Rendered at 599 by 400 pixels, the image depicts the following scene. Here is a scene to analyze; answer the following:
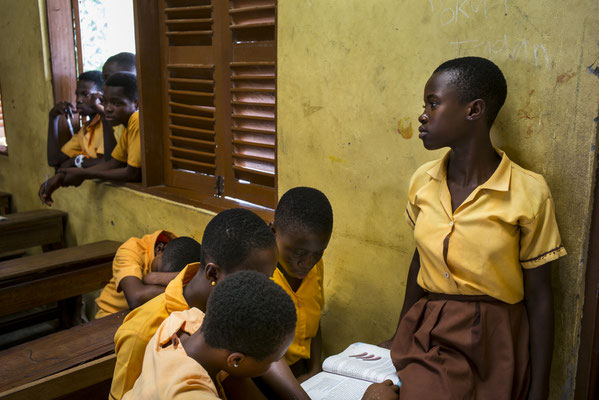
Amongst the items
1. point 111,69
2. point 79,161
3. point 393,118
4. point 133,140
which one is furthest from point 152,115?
point 393,118

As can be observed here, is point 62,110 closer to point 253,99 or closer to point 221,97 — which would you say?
point 221,97

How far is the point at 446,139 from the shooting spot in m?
1.59

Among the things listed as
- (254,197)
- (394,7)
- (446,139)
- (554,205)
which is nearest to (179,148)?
(254,197)

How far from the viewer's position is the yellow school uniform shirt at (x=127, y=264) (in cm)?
256

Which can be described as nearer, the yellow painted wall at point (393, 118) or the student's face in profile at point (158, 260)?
the yellow painted wall at point (393, 118)

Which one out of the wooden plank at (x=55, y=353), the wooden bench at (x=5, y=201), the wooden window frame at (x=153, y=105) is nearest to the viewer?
the wooden plank at (x=55, y=353)

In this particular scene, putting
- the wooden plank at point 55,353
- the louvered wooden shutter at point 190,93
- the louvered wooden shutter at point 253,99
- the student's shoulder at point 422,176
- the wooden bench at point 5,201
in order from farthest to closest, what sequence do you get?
the wooden bench at point 5,201 → the louvered wooden shutter at point 190,93 → the louvered wooden shutter at point 253,99 → the wooden plank at point 55,353 → the student's shoulder at point 422,176

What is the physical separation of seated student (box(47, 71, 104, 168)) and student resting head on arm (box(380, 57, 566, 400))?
2983 millimetres

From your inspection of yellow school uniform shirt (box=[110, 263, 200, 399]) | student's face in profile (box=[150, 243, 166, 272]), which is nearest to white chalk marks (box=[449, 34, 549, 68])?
yellow school uniform shirt (box=[110, 263, 200, 399])

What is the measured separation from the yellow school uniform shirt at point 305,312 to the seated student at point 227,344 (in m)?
0.76

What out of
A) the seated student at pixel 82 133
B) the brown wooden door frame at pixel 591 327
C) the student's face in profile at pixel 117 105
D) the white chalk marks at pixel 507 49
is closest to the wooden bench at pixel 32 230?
the seated student at pixel 82 133

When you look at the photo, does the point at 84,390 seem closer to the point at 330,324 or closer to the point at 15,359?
the point at 15,359

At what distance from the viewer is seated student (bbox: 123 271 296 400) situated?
1.17 metres

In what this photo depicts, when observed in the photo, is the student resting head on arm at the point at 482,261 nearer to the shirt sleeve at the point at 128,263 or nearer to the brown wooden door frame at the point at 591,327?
the brown wooden door frame at the point at 591,327
